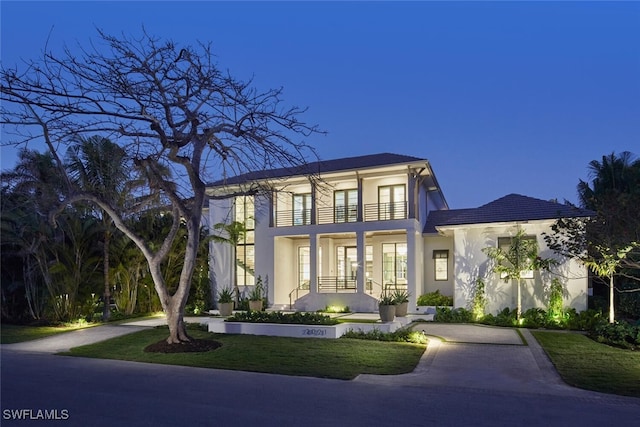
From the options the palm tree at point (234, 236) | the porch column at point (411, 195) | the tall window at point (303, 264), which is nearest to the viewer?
the porch column at point (411, 195)

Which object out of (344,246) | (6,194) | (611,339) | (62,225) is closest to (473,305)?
(611,339)

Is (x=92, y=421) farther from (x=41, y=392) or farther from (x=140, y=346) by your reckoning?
(x=140, y=346)

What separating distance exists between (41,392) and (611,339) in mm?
13949

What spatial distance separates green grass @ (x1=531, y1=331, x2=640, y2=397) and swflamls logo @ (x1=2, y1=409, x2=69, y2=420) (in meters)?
8.97

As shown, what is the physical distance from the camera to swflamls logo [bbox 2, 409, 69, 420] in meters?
6.75

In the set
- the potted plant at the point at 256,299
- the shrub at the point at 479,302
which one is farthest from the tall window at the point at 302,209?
the shrub at the point at 479,302

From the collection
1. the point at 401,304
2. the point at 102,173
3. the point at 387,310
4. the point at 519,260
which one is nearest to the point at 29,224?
the point at 102,173

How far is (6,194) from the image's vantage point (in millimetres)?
20188

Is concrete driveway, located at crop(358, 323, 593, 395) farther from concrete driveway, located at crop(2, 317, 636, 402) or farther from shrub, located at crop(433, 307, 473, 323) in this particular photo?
shrub, located at crop(433, 307, 473, 323)

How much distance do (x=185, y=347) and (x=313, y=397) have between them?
5946 millimetres

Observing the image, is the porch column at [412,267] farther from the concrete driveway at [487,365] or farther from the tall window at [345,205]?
the concrete driveway at [487,365]

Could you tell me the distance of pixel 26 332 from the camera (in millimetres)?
17656

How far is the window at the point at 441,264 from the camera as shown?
21906 mm

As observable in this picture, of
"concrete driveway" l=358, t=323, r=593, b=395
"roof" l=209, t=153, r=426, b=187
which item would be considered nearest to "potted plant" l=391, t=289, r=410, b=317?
"concrete driveway" l=358, t=323, r=593, b=395
